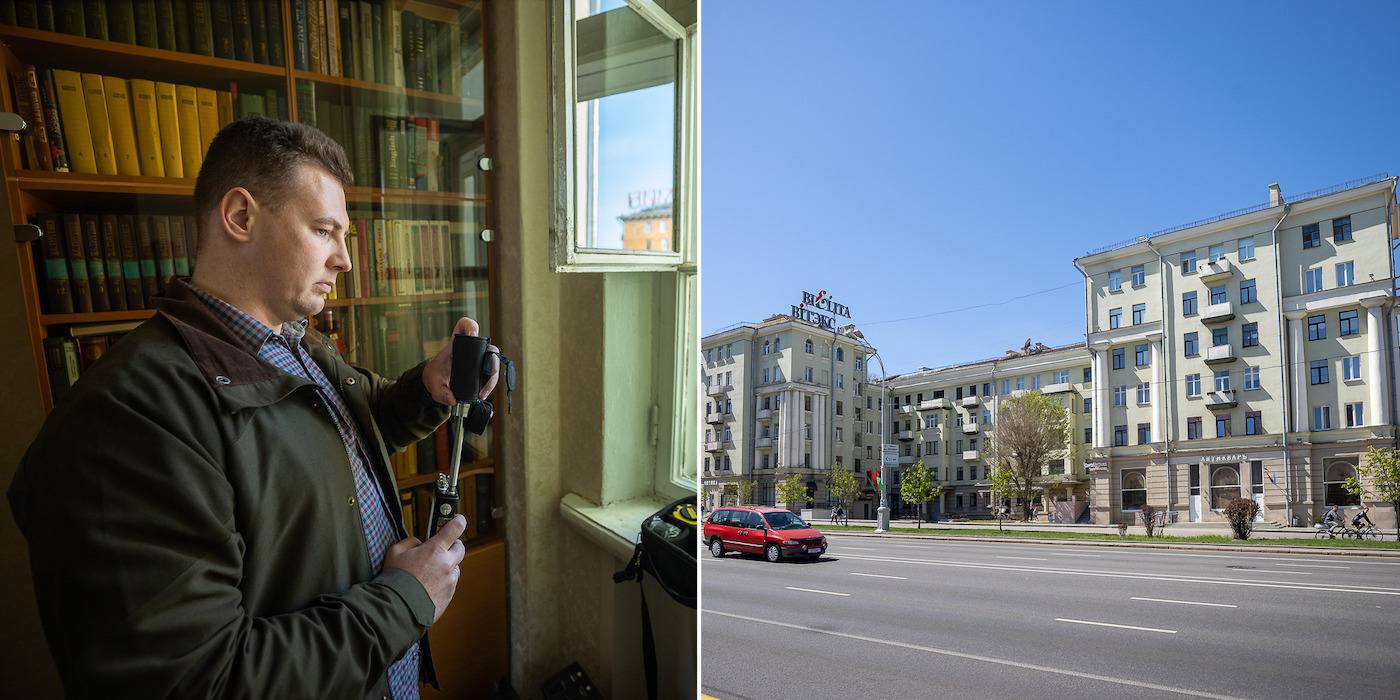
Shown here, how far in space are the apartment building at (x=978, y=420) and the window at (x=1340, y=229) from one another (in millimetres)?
1544

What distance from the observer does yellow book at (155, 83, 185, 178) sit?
1.39 meters

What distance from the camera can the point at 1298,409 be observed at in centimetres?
339

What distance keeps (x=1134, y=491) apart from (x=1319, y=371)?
144 cm

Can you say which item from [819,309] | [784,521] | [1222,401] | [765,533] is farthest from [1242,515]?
[819,309]

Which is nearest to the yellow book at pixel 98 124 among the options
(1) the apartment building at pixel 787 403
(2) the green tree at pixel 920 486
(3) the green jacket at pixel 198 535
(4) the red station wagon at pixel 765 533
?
(3) the green jacket at pixel 198 535

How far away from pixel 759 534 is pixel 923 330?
2.48 m

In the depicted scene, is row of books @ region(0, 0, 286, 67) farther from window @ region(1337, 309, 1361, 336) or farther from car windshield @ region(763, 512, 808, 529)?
car windshield @ region(763, 512, 808, 529)

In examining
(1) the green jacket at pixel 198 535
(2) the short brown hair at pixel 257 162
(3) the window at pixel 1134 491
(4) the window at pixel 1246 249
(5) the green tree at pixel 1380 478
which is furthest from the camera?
(3) the window at pixel 1134 491

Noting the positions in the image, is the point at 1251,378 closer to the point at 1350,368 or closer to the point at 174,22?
the point at 1350,368

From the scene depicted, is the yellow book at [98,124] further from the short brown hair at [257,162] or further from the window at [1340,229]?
the window at [1340,229]

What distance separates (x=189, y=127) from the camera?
1419 millimetres

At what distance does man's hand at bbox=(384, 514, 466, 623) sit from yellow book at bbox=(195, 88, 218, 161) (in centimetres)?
101

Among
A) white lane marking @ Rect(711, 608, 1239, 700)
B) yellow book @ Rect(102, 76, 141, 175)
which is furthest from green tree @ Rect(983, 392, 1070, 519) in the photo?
yellow book @ Rect(102, 76, 141, 175)

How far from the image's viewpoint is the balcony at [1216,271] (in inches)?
155
